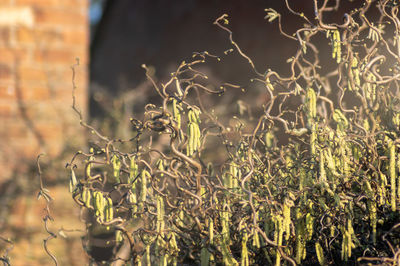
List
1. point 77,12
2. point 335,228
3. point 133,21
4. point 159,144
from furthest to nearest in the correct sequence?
point 133,21 < point 159,144 < point 77,12 < point 335,228

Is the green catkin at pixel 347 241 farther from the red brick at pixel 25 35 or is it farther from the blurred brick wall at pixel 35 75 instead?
the red brick at pixel 25 35

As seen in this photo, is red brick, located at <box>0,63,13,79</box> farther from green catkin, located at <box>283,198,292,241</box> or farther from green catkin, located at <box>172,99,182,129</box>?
green catkin, located at <box>283,198,292,241</box>

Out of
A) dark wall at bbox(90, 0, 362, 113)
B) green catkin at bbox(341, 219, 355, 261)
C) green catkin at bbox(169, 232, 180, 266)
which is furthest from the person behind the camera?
dark wall at bbox(90, 0, 362, 113)

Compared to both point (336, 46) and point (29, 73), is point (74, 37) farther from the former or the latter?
point (336, 46)

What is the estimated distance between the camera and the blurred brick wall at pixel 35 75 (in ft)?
8.18

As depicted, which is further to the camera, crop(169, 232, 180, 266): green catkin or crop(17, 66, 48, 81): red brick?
crop(17, 66, 48, 81): red brick

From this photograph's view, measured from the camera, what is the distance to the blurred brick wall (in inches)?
98.2

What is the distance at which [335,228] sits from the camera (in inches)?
40.9

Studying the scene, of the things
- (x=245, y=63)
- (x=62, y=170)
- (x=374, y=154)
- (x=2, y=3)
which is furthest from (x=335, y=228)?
(x=245, y=63)

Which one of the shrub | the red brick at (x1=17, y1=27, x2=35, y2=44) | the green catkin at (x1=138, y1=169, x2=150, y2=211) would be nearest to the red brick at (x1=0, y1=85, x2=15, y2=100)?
the red brick at (x1=17, y1=27, x2=35, y2=44)

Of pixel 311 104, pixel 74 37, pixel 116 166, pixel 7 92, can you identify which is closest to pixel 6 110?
pixel 7 92

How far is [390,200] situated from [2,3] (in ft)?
7.14

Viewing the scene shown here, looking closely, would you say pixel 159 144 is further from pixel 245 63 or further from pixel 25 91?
pixel 245 63

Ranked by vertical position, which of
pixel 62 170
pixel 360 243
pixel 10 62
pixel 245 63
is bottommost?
pixel 360 243
